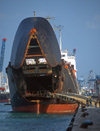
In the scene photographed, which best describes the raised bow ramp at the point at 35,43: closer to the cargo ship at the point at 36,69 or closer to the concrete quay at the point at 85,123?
the cargo ship at the point at 36,69

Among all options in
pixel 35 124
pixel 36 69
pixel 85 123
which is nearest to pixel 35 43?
pixel 36 69

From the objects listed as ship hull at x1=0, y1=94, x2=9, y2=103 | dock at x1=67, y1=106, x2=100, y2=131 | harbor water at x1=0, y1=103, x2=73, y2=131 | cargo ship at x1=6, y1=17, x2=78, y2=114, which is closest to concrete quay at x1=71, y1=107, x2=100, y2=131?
dock at x1=67, y1=106, x2=100, y2=131

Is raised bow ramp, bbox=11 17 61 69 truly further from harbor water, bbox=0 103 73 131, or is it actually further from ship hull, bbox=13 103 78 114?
harbor water, bbox=0 103 73 131

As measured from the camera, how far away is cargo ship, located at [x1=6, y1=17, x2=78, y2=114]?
42188 millimetres

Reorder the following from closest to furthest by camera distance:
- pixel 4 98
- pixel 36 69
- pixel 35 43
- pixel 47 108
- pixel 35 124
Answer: pixel 35 124
pixel 36 69
pixel 47 108
pixel 35 43
pixel 4 98

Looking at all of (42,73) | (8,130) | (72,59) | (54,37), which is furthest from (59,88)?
(72,59)

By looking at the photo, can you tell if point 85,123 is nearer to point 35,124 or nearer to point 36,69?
point 35,124

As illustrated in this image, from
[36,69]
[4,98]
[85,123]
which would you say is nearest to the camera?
[85,123]

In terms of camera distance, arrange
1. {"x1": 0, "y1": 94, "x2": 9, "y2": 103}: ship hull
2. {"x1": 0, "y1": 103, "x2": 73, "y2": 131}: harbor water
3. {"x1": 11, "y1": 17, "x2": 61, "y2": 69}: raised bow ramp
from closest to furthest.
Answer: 1. {"x1": 0, "y1": 103, "x2": 73, "y2": 131}: harbor water
2. {"x1": 11, "y1": 17, "x2": 61, "y2": 69}: raised bow ramp
3. {"x1": 0, "y1": 94, "x2": 9, "y2": 103}: ship hull

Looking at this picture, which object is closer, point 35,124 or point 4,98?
point 35,124

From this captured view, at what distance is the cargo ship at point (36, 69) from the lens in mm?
42188

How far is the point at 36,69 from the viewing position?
138 feet

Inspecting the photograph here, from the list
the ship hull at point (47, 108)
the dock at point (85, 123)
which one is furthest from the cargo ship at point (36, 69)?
the dock at point (85, 123)

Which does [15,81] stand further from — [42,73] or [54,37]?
[54,37]
